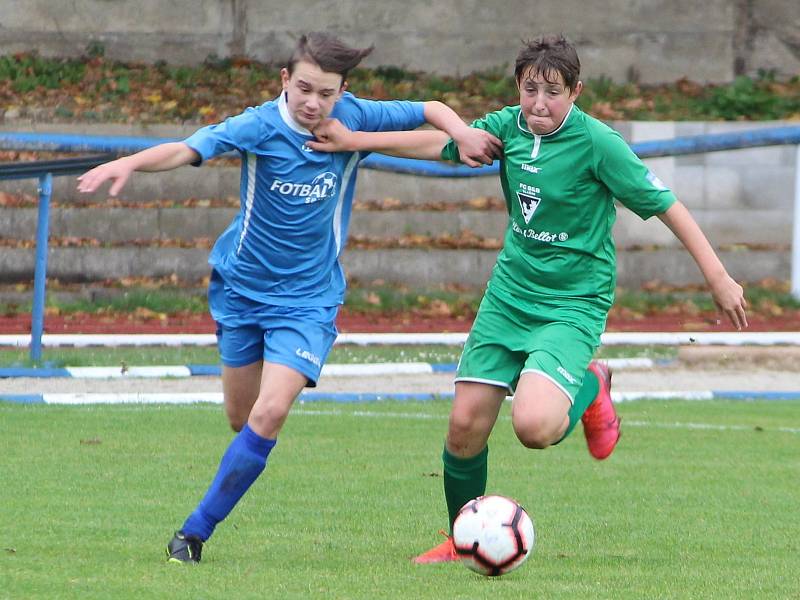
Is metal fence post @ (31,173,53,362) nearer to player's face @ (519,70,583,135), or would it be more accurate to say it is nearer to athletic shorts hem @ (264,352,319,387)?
athletic shorts hem @ (264,352,319,387)

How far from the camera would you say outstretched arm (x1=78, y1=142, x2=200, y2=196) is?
5.13 metres

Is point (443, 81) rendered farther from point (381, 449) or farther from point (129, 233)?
point (381, 449)

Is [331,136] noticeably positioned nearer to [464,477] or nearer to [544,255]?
[544,255]

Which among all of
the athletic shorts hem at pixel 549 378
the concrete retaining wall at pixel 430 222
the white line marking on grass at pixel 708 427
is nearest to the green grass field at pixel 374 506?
the white line marking on grass at pixel 708 427

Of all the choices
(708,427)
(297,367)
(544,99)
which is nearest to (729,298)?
(544,99)

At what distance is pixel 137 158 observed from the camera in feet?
17.6

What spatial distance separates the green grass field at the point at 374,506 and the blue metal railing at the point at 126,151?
73.7 inches

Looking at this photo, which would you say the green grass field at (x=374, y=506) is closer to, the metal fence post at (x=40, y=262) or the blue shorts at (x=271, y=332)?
the blue shorts at (x=271, y=332)

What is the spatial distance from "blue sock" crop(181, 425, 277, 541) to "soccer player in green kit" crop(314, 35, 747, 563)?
2.30 ft

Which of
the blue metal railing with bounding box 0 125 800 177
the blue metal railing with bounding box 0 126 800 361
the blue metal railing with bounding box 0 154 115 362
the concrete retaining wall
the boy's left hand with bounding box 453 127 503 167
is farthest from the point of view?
the concrete retaining wall

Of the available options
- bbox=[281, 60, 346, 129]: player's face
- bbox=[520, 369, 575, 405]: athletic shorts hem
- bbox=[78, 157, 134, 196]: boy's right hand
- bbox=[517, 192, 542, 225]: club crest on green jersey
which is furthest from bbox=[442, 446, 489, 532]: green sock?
bbox=[78, 157, 134, 196]: boy's right hand

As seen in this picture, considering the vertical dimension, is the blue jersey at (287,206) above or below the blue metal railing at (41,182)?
above

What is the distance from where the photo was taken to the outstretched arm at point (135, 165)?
513 centimetres

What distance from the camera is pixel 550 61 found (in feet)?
18.3
